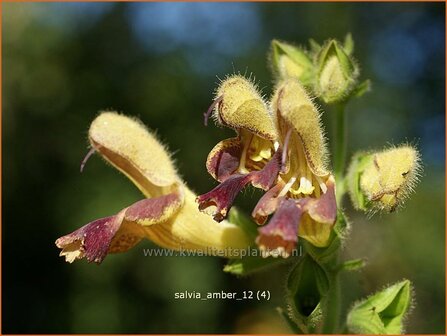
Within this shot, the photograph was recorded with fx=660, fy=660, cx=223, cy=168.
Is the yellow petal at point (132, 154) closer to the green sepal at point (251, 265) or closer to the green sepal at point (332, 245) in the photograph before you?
the green sepal at point (251, 265)

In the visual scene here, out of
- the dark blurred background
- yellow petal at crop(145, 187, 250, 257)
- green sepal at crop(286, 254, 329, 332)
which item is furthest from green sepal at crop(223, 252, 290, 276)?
the dark blurred background

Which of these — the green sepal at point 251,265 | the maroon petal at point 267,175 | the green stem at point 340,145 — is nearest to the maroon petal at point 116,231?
the green sepal at point 251,265

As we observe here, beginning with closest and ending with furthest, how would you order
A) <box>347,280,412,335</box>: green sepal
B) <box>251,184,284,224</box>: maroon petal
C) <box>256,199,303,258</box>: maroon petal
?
<box>256,199,303,258</box>: maroon petal < <box>251,184,284,224</box>: maroon petal < <box>347,280,412,335</box>: green sepal

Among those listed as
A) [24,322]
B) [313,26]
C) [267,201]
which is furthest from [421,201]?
[267,201]

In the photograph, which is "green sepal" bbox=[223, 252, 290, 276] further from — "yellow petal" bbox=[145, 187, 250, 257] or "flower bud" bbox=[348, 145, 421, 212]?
"flower bud" bbox=[348, 145, 421, 212]

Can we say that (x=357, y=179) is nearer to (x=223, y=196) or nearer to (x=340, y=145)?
(x=340, y=145)

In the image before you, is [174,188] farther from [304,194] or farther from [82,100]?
[82,100]

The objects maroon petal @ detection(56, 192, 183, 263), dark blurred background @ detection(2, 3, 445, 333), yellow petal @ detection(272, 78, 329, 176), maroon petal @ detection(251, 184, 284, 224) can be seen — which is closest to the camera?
maroon petal @ detection(251, 184, 284, 224)
